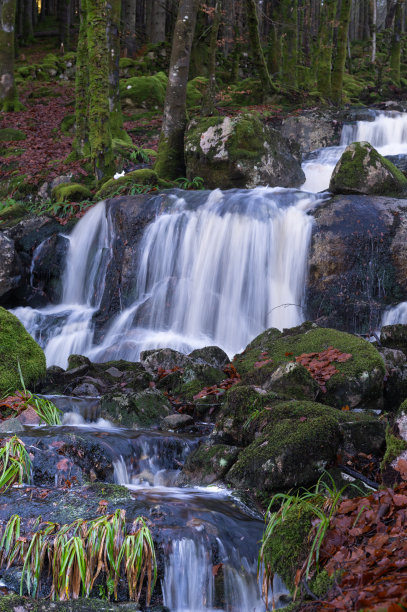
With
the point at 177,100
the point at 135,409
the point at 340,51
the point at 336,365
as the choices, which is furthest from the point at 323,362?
the point at 340,51

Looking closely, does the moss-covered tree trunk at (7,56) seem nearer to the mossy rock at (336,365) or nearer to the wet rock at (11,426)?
the mossy rock at (336,365)

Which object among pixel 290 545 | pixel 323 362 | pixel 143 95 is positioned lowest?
pixel 290 545

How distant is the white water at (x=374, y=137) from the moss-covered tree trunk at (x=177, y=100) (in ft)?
11.5

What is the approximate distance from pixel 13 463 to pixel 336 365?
364cm

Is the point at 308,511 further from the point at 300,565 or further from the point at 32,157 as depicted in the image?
the point at 32,157

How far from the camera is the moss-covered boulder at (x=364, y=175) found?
11.6 metres

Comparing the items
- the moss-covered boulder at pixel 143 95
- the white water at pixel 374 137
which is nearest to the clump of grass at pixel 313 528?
the white water at pixel 374 137

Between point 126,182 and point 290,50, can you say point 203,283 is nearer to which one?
point 126,182

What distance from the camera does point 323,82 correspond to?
2145 cm

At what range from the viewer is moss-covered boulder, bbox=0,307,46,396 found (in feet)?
22.5

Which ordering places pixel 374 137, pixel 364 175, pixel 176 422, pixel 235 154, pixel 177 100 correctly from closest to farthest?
pixel 176 422 → pixel 364 175 → pixel 235 154 → pixel 177 100 → pixel 374 137

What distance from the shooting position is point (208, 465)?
16.4 feet

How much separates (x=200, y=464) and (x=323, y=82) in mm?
19355

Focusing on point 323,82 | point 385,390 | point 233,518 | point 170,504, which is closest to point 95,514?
point 170,504
